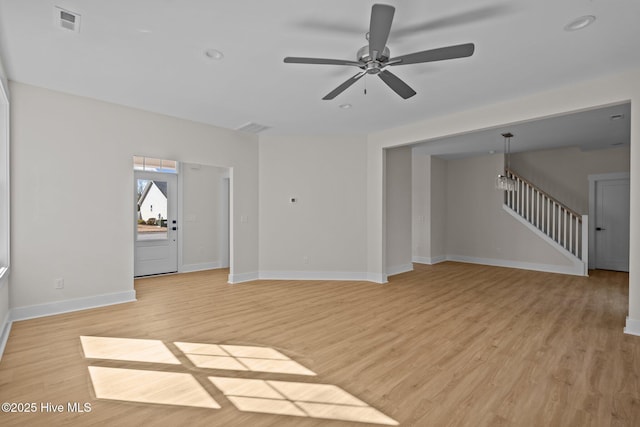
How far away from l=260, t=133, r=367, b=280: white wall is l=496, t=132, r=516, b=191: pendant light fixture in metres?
3.08

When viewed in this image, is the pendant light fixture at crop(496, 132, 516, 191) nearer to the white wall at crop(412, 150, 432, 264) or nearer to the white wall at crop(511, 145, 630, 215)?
the white wall at crop(511, 145, 630, 215)

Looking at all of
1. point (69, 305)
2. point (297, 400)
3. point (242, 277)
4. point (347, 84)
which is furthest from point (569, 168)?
point (69, 305)

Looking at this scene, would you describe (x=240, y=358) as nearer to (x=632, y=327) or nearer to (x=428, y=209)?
(x=632, y=327)

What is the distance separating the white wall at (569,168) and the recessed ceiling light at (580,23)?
6352 mm

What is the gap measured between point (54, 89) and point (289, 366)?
450 centimetres

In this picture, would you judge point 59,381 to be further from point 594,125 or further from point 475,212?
point 475,212

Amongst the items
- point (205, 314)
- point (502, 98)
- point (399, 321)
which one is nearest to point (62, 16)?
point (205, 314)

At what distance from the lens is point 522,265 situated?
7.48m

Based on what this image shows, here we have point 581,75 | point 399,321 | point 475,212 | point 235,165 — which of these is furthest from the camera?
point 475,212

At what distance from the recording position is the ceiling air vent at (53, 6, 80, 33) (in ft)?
8.05

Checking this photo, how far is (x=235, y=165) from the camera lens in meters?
5.92

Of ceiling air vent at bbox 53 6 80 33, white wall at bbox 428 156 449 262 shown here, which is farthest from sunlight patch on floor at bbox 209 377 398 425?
white wall at bbox 428 156 449 262

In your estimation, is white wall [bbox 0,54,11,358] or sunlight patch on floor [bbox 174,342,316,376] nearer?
sunlight patch on floor [bbox 174,342,316,376]

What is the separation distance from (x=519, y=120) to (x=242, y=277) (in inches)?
204
